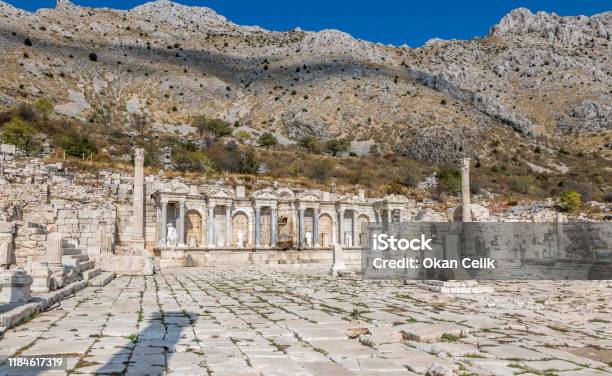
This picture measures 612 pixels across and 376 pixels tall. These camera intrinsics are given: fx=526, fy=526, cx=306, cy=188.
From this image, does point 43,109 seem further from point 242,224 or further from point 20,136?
point 242,224

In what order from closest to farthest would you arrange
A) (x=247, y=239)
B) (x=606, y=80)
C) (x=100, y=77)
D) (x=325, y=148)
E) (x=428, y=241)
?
(x=428, y=241) → (x=247, y=239) → (x=325, y=148) → (x=100, y=77) → (x=606, y=80)

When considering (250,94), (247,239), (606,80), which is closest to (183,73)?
(250,94)

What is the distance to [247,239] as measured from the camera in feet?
110

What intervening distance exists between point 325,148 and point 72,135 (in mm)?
29997

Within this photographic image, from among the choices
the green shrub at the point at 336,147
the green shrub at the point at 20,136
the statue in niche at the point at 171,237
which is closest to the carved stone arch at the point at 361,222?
the statue in niche at the point at 171,237

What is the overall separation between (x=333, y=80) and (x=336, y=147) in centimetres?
2309

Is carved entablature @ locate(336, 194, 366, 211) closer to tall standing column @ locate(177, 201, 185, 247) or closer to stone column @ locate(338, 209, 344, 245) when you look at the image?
stone column @ locate(338, 209, 344, 245)

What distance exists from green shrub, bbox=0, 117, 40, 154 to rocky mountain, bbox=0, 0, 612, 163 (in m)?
15.6

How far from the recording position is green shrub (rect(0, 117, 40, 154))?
139 feet

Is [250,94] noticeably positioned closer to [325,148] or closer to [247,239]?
[325,148]

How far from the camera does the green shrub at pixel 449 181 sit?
4988cm

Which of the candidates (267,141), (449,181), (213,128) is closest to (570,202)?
(449,181)

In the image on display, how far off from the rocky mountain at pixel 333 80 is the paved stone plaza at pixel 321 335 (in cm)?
5495

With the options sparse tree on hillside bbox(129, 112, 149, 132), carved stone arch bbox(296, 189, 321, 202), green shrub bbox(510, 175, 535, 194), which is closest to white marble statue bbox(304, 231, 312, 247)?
carved stone arch bbox(296, 189, 321, 202)
